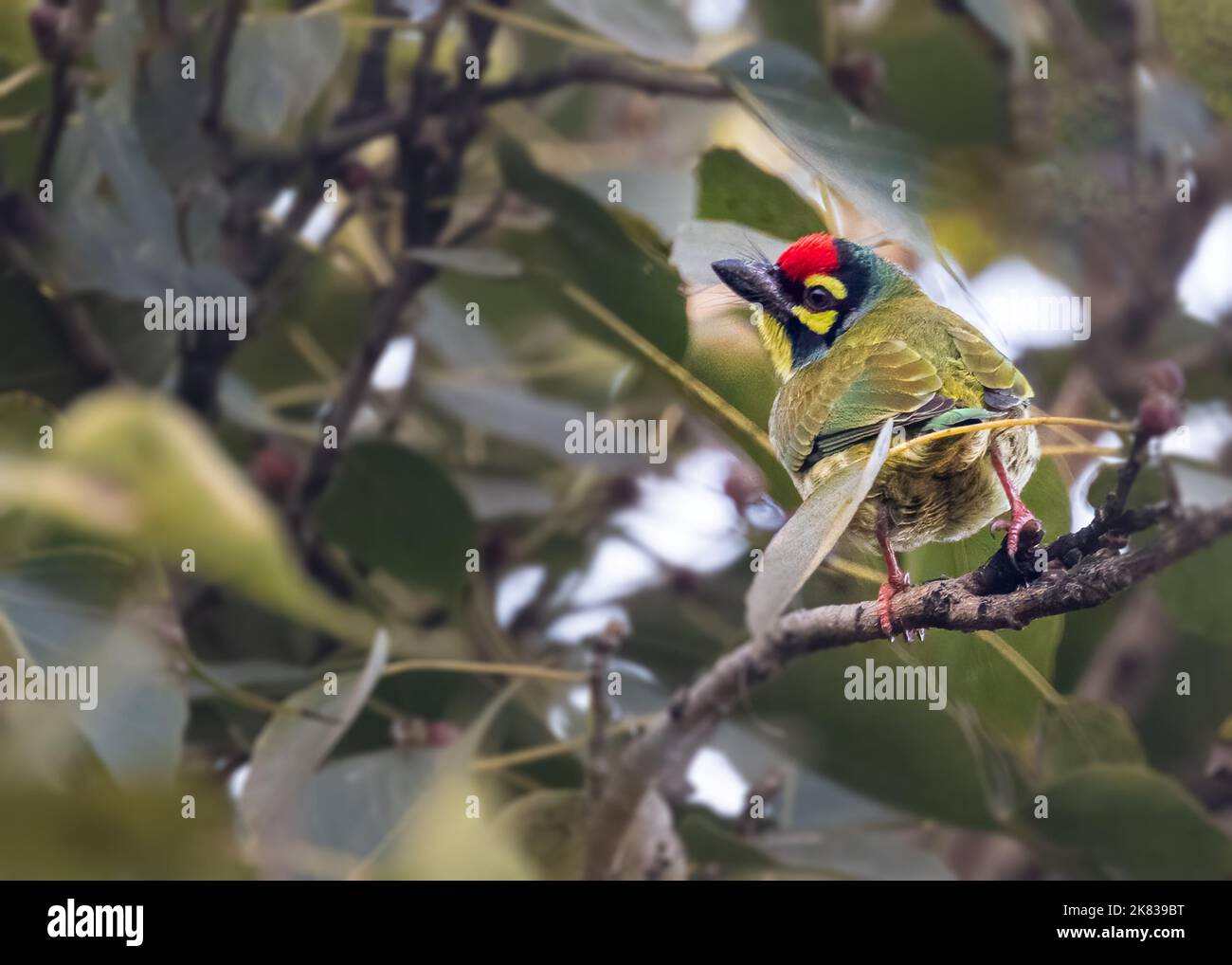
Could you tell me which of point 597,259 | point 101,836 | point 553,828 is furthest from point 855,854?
point 101,836

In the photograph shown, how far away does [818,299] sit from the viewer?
0.66m

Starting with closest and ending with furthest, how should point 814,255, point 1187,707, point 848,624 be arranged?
point 848,624, point 814,255, point 1187,707

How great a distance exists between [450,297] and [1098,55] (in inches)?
27.6

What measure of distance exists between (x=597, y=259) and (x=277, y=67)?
322mm

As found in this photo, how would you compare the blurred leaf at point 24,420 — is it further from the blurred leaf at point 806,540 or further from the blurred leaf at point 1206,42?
the blurred leaf at point 1206,42

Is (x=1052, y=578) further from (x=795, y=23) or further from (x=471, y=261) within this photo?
(x=795, y=23)

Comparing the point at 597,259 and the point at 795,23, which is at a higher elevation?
the point at 795,23

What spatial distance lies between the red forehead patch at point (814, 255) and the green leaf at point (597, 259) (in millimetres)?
63

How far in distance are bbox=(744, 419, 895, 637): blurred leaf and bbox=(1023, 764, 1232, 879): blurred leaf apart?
0.47 metres

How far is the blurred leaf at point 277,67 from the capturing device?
994 millimetres

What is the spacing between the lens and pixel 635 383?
3.85 ft

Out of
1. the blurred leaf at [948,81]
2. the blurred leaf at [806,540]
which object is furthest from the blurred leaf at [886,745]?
the blurred leaf at [948,81]
